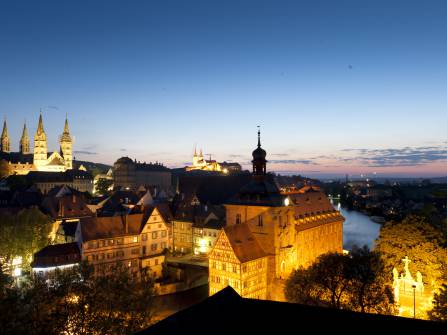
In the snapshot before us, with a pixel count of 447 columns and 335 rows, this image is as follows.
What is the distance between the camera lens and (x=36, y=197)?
236 feet

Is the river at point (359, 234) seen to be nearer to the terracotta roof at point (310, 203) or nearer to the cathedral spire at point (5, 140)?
the terracotta roof at point (310, 203)

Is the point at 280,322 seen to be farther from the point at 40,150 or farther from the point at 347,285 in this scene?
the point at 40,150

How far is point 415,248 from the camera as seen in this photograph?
128 feet

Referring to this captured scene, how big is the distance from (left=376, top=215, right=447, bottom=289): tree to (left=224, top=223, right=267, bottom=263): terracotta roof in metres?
12.5

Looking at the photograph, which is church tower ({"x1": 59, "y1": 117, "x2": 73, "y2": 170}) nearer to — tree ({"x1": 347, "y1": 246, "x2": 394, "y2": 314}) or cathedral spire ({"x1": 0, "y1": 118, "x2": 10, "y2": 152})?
cathedral spire ({"x1": 0, "y1": 118, "x2": 10, "y2": 152})

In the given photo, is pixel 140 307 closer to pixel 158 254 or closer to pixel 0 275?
pixel 0 275

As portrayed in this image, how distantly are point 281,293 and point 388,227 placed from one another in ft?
45.9

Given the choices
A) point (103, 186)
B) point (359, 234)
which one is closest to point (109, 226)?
point (359, 234)

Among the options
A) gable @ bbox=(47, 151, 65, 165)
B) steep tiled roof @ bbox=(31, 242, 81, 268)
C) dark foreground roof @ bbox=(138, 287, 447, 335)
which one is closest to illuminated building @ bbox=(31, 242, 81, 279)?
steep tiled roof @ bbox=(31, 242, 81, 268)

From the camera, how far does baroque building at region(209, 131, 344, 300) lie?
41.4m

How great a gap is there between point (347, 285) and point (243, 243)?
12438mm

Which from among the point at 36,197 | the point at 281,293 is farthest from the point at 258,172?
the point at 36,197

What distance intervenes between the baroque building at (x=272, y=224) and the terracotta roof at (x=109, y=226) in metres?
13.0

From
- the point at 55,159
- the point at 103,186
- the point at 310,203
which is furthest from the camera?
the point at 55,159
